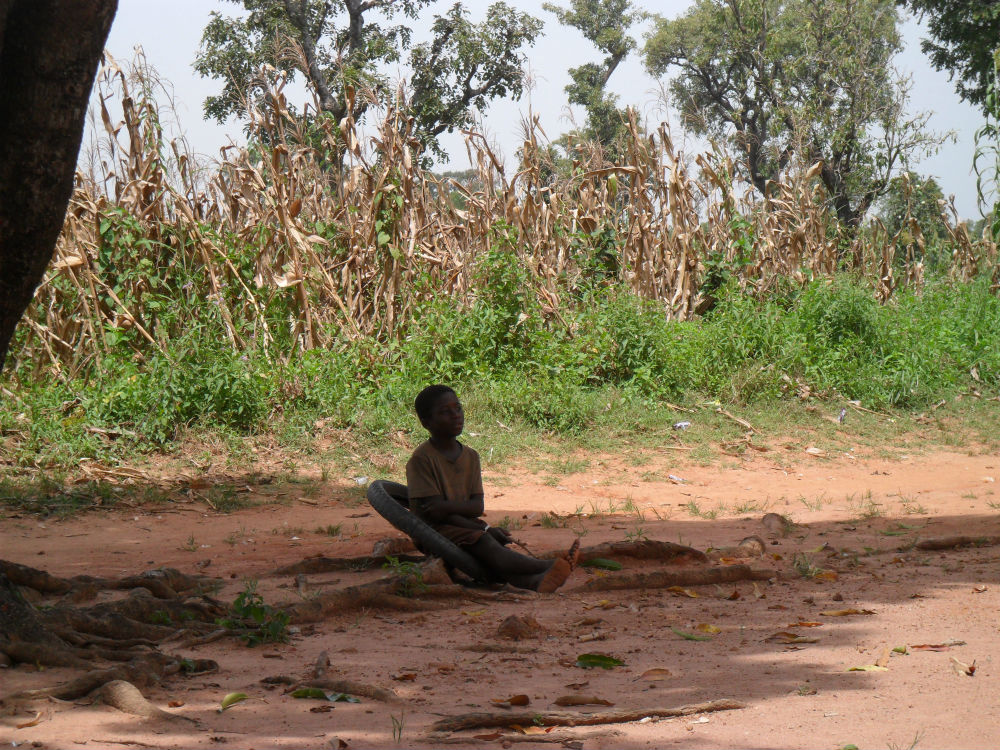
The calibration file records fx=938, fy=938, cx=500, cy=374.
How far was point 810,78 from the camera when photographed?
2011 cm

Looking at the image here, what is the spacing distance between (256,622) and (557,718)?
1.50m

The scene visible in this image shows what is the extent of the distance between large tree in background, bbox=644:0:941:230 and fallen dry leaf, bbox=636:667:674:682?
10.7 m

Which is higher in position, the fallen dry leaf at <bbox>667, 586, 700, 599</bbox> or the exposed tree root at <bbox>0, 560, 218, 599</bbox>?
the exposed tree root at <bbox>0, 560, 218, 599</bbox>

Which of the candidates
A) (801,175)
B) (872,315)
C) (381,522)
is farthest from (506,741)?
(801,175)

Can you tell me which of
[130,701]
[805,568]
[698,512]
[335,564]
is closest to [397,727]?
[130,701]

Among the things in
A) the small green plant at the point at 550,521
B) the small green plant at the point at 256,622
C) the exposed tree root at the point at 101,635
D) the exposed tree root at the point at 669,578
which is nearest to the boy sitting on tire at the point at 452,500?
the exposed tree root at the point at 669,578

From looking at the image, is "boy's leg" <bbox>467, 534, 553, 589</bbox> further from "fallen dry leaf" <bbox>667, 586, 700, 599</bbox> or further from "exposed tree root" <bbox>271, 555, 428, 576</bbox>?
"fallen dry leaf" <bbox>667, 586, 700, 599</bbox>

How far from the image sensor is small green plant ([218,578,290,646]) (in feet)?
11.6

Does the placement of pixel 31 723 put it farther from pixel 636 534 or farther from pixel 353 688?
pixel 636 534

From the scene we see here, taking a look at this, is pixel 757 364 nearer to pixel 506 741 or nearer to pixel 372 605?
pixel 372 605

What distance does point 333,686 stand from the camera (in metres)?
2.91

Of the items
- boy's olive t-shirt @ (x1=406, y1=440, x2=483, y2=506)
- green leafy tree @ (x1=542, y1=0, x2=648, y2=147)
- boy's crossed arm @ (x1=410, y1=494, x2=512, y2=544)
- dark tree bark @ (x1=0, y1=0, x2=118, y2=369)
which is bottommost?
boy's crossed arm @ (x1=410, y1=494, x2=512, y2=544)

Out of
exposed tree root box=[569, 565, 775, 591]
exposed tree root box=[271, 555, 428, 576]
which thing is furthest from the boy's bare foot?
exposed tree root box=[271, 555, 428, 576]

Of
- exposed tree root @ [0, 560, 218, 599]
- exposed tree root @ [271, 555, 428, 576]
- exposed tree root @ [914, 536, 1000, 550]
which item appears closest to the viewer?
exposed tree root @ [0, 560, 218, 599]
